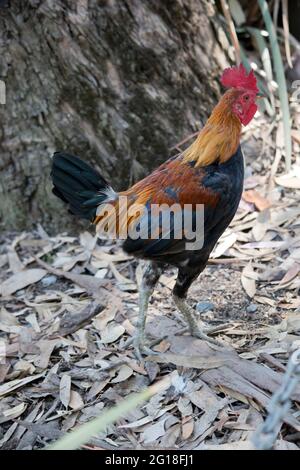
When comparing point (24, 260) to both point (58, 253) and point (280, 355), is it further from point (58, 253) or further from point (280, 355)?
point (280, 355)

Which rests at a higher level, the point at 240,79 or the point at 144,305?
the point at 240,79

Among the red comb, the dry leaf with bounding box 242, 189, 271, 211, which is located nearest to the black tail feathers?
the red comb

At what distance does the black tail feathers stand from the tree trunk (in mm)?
1092

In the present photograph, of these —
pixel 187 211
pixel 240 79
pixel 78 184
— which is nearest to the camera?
pixel 187 211

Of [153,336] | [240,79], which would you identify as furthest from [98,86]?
[153,336]

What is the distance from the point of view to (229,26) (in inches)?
179

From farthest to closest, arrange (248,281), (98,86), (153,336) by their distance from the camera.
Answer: (98,86) → (248,281) → (153,336)

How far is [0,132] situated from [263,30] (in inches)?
98.6

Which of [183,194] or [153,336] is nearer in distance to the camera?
[183,194]

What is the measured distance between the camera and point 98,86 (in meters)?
4.27

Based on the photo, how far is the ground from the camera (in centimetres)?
290

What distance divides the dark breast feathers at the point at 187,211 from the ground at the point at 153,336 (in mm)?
583

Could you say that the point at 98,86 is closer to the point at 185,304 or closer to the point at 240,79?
the point at 240,79

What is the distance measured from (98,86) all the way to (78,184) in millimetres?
1194
